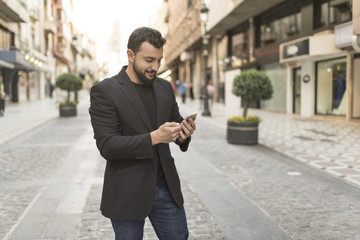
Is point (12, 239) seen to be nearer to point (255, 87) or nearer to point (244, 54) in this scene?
point (255, 87)

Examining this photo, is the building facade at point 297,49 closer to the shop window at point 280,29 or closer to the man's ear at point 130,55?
the shop window at point 280,29

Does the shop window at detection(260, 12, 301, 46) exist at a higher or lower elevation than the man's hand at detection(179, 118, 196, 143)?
higher

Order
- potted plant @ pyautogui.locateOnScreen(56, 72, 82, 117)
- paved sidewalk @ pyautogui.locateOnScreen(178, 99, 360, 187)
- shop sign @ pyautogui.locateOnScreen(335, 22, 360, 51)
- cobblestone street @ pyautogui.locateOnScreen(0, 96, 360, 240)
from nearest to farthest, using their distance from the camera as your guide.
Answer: cobblestone street @ pyautogui.locateOnScreen(0, 96, 360, 240) < paved sidewalk @ pyautogui.locateOnScreen(178, 99, 360, 187) < shop sign @ pyautogui.locateOnScreen(335, 22, 360, 51) < potted plant @ pyautogui.locateOnScreen(56, 72, 82, 117)

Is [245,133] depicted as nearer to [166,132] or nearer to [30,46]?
[166,132]

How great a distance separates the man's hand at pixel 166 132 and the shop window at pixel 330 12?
14643 millimetres

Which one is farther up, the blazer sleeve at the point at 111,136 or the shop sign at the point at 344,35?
the shop sign at the point at 344,35

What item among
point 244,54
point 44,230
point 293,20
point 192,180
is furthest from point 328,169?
point 244,54

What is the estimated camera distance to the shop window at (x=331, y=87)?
16.1m

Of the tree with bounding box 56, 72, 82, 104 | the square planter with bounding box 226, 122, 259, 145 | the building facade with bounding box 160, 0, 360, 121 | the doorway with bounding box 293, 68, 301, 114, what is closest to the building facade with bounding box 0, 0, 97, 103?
the tree with bounding box 56, 72, 82, 104

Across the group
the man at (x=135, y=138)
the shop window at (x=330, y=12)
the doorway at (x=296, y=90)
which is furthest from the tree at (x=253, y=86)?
the doorway at (x=296, y=90)

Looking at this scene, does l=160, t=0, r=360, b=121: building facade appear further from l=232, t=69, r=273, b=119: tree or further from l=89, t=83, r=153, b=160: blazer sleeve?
l=89, t=83, r=153, b=160: blazer sleeve

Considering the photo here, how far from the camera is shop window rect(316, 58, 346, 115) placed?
16.1 m

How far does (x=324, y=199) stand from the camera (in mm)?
4906

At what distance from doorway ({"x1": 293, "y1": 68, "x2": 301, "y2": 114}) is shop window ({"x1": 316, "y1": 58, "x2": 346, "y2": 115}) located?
1.65 meters
